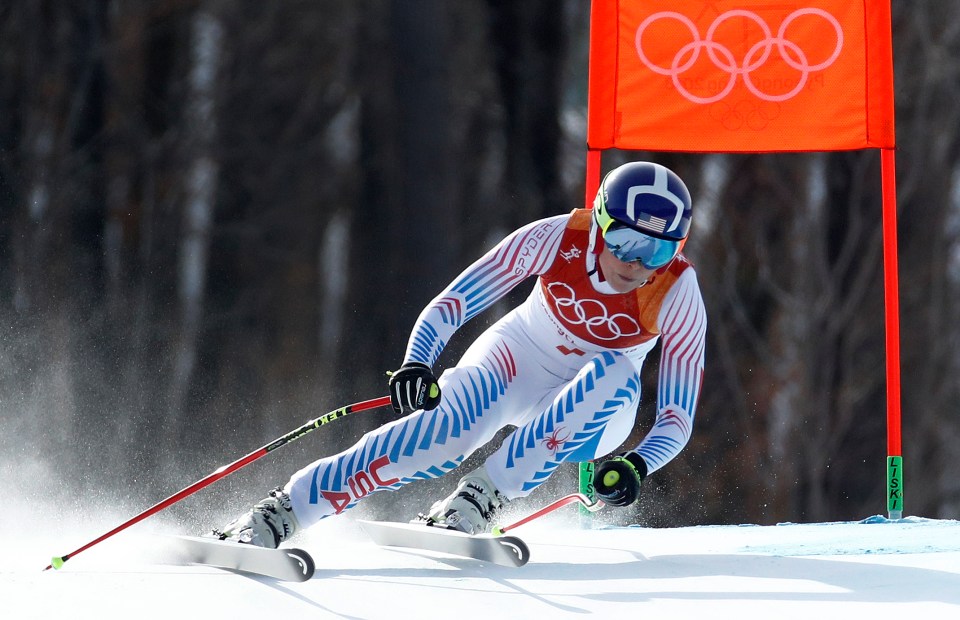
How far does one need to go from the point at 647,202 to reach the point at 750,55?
1.80m

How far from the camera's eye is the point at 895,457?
5.29 metres

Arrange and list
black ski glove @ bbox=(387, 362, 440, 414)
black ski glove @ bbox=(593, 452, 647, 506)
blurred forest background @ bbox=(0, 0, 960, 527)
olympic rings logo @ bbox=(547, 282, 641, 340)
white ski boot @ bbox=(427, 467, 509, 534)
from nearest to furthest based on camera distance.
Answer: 1. black ski glove @ bbox=(593, 452, 647, 506)
2. black ski glove @ bbox=(387, 362, 440, 414)
3. white ski boot @ bbox=(427, 467, 509, 534)
4. olympic rings logo @ bbox=(547, 282, 641, 340)
5. blurred forest background @ bbox=(0, 0, 960, 527)

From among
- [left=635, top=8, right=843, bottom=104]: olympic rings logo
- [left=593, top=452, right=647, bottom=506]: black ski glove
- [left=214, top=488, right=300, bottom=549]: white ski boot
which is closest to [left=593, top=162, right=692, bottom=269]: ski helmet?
[left=593, top=452, right=647, bottom=506]: black ski glove

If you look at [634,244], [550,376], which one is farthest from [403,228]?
[634,244]

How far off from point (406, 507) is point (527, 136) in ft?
18.6

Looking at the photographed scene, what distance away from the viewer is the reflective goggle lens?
3.90m

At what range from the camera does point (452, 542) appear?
3818mm

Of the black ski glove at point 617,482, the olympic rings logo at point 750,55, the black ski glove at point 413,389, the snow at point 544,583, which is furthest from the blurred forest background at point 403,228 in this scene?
the black ski glove at point 617,482

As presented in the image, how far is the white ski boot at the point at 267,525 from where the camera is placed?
12.2ft

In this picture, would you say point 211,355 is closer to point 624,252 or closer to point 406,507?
point 406,507

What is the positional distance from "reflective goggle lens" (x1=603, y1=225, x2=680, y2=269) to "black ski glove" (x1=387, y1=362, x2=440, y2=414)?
0.65m

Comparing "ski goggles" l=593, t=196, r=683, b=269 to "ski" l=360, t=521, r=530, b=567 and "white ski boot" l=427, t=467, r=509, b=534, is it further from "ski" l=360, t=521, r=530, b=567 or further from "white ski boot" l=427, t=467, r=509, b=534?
"ski" l=360, t=521, r=530, b=567

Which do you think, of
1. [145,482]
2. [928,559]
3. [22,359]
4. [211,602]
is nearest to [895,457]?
[928,559]

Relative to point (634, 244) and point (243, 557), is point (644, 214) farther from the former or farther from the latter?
point (243, 557)
